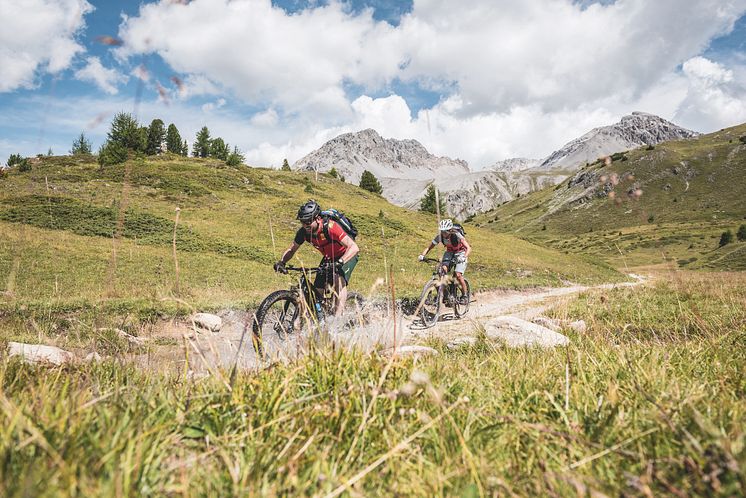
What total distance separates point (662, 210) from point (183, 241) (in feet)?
432

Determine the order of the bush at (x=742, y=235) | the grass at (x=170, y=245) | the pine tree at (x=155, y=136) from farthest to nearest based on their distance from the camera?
the pine tree at (x=155, y=136) < the bush at (x=742, y=235) < the grass at (x=170, y=245)

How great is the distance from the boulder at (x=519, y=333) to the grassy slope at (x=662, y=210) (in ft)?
182

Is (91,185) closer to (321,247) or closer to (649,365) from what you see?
(321,247)

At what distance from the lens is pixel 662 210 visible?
11525 cm

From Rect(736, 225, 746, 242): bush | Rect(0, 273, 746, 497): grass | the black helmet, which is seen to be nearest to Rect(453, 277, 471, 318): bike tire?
the black helmet

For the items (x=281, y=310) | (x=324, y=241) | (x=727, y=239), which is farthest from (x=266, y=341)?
(x=727, y=239)

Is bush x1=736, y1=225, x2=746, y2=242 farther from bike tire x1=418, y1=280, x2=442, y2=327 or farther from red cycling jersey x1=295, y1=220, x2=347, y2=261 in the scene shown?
red cycling jersey x1=295, y1=220, x2=347, y2=261

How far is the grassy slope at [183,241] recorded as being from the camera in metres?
14.9

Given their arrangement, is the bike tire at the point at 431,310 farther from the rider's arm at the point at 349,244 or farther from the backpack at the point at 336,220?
the rider's arm at the point at 349,244

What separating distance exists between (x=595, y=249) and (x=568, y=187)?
95629mm

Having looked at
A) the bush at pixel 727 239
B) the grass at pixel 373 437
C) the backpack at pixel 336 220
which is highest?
the bush at pixel 727 239

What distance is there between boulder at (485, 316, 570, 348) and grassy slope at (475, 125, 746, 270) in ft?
182

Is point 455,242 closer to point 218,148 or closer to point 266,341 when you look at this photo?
point 266,341

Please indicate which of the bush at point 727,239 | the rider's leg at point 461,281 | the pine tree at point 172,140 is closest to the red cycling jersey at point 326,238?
the rider's leg at point 461,281
